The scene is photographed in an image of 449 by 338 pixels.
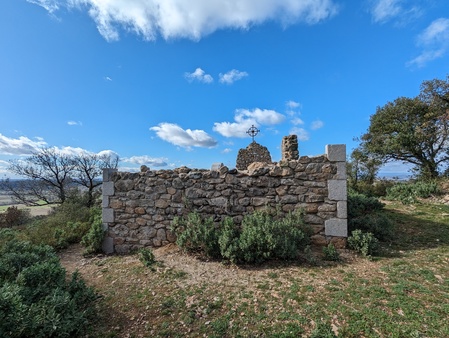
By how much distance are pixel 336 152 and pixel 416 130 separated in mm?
13107

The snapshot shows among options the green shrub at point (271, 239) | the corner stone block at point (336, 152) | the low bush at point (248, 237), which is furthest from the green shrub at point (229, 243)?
the corner stone block at point (336, 152)

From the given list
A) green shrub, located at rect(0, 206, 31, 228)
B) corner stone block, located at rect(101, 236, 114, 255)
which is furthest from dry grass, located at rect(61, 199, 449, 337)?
green shrub, located at rect(0, 206, 31, 228)

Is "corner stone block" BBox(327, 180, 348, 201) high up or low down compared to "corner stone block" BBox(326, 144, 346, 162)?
down

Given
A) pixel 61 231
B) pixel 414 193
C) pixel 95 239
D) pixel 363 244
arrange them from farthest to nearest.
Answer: pixel 414 193 → pixel 61 231 → pixel 95 239 → pixel 363 244

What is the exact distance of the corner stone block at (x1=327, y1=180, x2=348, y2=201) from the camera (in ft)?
16.7

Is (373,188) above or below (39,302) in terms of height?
above

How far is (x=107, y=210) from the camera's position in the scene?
6.09m

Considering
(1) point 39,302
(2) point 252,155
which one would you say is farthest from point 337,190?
(2) point 252,155

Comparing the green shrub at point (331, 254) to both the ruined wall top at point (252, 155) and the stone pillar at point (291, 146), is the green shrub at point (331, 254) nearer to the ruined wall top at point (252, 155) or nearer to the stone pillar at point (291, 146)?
the stone pillar at point (291, 146)

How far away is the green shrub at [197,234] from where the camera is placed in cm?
488

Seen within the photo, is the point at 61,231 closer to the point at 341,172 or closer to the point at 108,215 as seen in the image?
the point at 108,215

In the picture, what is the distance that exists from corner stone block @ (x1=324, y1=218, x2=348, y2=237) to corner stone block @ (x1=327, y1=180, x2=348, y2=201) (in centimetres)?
50

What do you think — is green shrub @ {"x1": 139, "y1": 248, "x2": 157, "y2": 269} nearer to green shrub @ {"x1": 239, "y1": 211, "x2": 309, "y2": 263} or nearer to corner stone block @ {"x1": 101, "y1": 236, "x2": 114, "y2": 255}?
corner stone block @ {"x1": 101, "y1": 236, "x2": 114, "y2": 255}

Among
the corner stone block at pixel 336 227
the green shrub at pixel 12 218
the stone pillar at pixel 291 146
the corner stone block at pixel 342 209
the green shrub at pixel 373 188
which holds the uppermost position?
the stone pillar at pixel 291 146
